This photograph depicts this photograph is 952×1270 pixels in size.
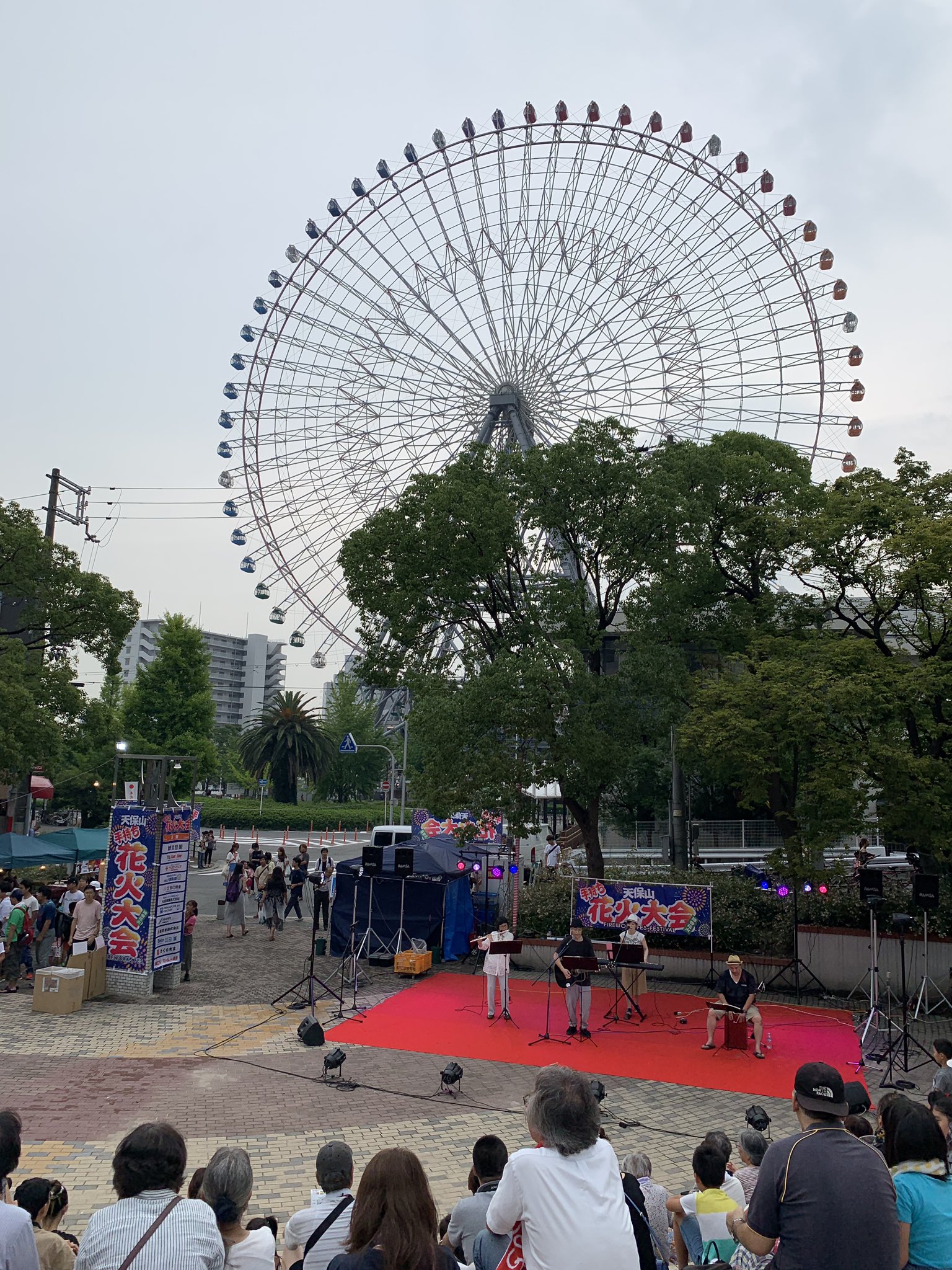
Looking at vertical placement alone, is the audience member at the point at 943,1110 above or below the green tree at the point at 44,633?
below

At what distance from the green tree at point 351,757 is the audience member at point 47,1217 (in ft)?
205

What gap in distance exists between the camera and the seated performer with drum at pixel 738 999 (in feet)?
40.5

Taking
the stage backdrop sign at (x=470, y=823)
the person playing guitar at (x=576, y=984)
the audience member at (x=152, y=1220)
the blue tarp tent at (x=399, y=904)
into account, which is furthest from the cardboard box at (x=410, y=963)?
the audience member at (x=152, y=1220)

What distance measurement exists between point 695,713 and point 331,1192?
13.7 meters

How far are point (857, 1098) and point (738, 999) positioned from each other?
6.65m

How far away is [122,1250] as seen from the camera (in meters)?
2.81

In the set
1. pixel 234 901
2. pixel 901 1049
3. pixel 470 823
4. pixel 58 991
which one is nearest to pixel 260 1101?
pixel 58 991

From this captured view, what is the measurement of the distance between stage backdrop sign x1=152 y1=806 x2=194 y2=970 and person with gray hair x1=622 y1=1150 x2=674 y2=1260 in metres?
11.0

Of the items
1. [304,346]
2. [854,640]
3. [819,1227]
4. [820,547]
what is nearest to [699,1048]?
[854,640]

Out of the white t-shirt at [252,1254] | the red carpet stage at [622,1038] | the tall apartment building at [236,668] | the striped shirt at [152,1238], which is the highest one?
the tall apartment building at [236,668]

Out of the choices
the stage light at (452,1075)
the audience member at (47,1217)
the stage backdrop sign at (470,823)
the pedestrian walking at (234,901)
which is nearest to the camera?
the audience member at (47,1217)

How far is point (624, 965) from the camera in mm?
13594

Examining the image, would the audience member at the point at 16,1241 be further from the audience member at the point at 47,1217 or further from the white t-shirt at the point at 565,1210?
the white t-shirt at the point at 565,1210

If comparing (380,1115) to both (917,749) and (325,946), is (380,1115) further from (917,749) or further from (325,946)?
(917,749)
